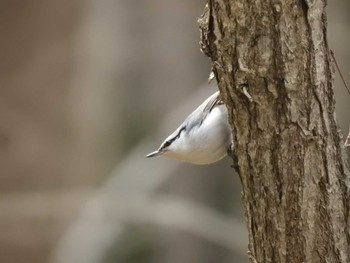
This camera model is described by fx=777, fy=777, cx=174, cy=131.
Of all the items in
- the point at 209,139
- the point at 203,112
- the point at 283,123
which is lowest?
the point at 283,123

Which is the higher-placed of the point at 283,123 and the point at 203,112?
the point at 203,112

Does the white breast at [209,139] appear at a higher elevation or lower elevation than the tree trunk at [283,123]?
higher

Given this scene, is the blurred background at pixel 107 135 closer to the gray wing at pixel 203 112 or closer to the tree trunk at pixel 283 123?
the gray wing at pixel 203 112

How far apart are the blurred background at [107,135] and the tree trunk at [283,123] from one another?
2.01 meters

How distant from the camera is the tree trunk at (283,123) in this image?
4.66 ft

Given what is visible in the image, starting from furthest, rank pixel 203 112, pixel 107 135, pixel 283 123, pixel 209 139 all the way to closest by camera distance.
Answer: pixel 107 135, pixel 203 112, pixel 209 139, pixel 283 123

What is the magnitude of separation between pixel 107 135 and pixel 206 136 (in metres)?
→ 2.42

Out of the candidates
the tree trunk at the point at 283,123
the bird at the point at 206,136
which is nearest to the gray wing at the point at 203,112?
the bird at the point at 206,136

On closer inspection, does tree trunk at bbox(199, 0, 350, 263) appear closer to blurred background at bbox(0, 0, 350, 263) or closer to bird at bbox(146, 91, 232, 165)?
bird at bbox(146, 91, 232, 165)

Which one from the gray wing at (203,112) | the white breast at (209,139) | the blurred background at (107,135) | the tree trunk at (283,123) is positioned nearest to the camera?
the tree trunk at (283,123)

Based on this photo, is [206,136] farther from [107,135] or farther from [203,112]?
[107,135]

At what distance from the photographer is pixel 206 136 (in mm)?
2059

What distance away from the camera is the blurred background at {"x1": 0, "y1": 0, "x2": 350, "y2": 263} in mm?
3387

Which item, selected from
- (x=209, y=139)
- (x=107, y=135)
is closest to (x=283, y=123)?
(x=209, y=139)
